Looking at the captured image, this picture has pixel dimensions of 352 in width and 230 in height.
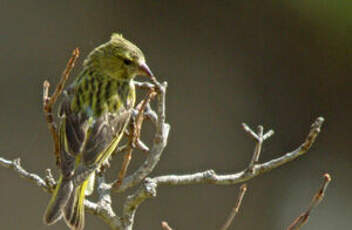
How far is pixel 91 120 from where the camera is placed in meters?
3.83

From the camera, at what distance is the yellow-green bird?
135 inches

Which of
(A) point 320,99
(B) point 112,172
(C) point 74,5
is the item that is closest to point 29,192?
(B) point 112,172

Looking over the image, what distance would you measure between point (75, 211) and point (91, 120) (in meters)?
0.58

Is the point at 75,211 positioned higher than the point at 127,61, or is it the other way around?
the point at 127,61

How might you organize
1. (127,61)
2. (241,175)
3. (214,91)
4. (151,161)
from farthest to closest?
(214,91) < (127,61) < (151,161) < (241,175)

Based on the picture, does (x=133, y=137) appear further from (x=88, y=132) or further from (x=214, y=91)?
(x=214, y=91)

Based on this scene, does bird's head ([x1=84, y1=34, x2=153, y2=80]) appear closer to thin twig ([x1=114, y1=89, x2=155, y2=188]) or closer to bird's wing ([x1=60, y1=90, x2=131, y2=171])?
bird's wing ([x1=60, y1=90, x2=131, y2=171])

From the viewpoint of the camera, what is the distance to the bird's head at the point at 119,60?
13.2 feet

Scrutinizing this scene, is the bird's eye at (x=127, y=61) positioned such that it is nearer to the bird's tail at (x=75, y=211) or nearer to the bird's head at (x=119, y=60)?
the bird's head at (x=119, y=60)

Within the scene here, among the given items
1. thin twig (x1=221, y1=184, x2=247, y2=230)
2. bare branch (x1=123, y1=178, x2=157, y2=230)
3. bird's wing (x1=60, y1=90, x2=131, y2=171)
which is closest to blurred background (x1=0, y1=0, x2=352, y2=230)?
bird's wing (x1=60, y1=90, x2=131, y2=171)

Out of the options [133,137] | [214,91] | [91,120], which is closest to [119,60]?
[91,120]

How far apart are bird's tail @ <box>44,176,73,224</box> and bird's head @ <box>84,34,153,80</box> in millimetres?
748

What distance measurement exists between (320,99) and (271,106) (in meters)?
0.46

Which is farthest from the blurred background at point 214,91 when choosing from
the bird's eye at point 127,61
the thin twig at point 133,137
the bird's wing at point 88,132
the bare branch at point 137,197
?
the bare branch at point 137,197
